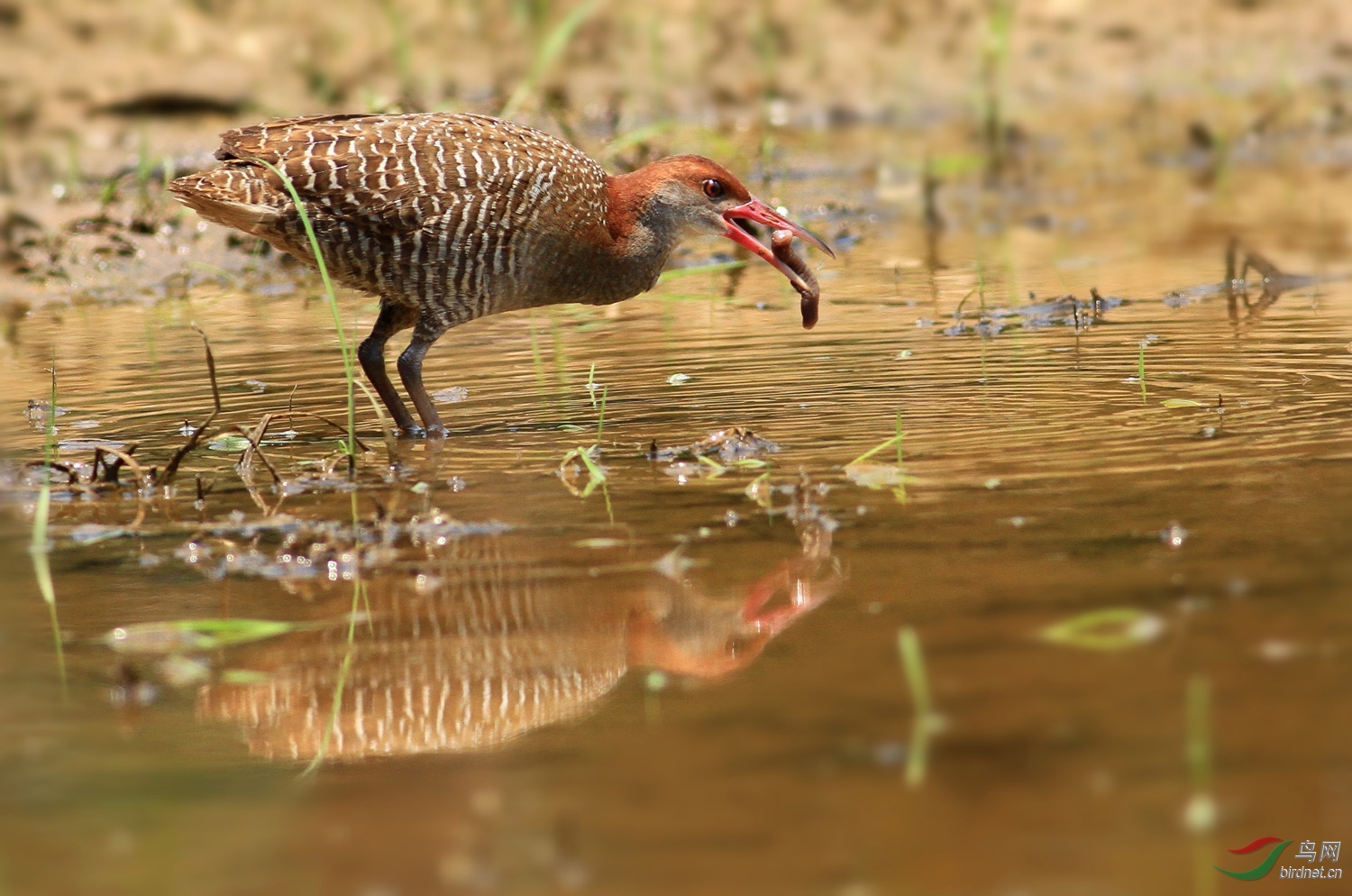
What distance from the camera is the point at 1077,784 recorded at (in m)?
2.76

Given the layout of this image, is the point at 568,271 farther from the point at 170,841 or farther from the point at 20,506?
the point at 170,841

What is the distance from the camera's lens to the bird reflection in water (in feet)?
10.9

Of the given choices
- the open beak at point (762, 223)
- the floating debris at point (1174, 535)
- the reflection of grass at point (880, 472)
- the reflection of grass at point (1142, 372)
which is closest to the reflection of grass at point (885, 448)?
the reflection of grass at point (880, 472)

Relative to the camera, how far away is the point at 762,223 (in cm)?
697

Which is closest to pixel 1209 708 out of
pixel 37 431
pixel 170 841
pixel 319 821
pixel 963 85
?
pixel 319 821

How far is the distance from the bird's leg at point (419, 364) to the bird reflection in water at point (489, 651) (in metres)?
2.21

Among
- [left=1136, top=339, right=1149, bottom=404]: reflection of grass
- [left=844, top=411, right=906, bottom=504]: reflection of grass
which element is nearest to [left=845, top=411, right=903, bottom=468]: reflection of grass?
[left=844, top=411, right=906, bottom=504]: reflection of grass

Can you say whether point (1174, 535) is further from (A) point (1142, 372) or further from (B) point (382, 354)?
(B) point (382, 354)

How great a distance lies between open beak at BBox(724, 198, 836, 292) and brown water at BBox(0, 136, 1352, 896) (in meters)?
0.41

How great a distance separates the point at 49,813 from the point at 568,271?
422 centimetres

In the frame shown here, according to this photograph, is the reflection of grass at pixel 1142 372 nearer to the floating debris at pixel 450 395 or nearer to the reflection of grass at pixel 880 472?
the reflection of grass at pixel 880 472

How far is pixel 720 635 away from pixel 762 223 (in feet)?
11.7

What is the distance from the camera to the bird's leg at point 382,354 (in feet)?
21.8

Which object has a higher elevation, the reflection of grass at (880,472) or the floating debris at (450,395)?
the floating debris at (450,395)
